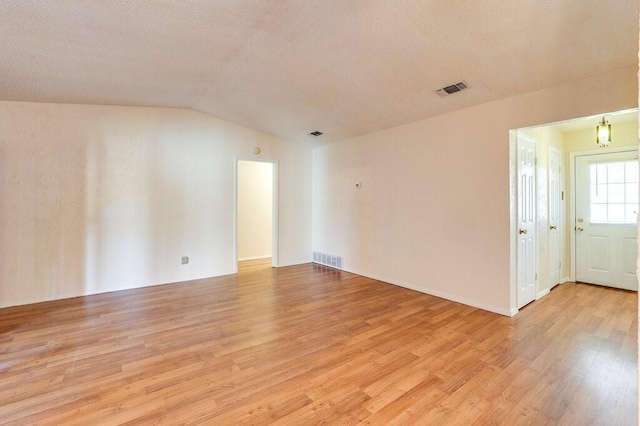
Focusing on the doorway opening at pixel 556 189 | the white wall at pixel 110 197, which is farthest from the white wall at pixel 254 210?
the doorway opening at pixel 556 189

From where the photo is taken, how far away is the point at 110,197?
13.5ft

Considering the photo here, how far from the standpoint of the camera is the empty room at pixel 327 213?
6.41 feet

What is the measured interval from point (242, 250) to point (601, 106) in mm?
6246

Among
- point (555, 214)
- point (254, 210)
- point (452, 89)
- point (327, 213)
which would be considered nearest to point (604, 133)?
point (555, 214)

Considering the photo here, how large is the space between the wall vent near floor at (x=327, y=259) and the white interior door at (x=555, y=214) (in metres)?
3.40

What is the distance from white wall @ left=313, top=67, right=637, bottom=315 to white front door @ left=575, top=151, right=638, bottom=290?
90.1 inches

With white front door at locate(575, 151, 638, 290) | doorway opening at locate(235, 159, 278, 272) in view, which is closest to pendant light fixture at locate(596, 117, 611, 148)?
white front door at locate(575, 151, 638, 290)

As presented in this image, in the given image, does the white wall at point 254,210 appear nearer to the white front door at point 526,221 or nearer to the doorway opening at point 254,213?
the doorway opening at point 254,213

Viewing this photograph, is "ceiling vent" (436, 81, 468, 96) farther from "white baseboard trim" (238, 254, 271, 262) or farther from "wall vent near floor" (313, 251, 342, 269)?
"white baseboard trim" (238, 254, 271, 262)

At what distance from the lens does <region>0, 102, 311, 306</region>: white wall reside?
3615 mm

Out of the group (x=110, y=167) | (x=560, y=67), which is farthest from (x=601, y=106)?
(x=110, y=167)

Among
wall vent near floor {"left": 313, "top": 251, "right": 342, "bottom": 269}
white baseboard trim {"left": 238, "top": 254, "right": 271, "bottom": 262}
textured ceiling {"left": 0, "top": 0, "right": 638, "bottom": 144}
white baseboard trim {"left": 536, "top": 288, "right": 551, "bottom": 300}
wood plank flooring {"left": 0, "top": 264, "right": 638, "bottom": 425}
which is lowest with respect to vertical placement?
wood plank flooring {"left": 0, "top": 264, "right": 638, "bottom": 425}

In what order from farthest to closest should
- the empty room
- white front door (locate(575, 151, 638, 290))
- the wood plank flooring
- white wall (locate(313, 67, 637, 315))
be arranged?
white front door (locate(575, 151, 638, 290))
white wall (locate(313, 67, 637, 315))
the empty room
the wood plank flooring

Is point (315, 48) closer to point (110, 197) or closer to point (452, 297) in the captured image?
point (452, 297)
